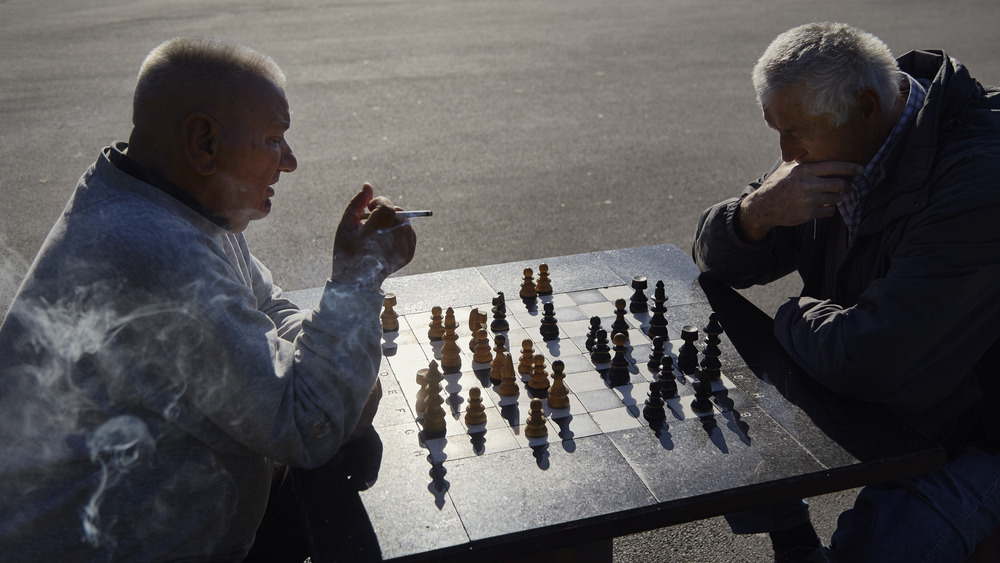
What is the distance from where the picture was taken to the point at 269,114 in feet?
6.59

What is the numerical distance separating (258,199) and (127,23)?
39.4 feet

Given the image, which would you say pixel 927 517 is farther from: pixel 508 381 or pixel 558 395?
pixel 508 381

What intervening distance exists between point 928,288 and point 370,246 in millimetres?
1359

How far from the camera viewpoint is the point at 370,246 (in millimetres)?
2076

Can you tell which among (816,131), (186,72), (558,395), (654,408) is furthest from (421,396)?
(816,131)

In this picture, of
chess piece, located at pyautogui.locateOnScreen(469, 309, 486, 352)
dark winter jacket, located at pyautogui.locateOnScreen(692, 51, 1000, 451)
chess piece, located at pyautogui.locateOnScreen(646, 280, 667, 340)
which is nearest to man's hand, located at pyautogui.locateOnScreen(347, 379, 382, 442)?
chess piece, located at pyautogui.locateOnScreen(469, 309, 486, 352)

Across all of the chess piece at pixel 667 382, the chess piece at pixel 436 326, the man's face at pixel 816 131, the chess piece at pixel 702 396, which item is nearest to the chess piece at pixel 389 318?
the chess piece at pixel 436 326

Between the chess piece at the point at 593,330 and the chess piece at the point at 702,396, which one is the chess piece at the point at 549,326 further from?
the chess piece at the point at 702,396

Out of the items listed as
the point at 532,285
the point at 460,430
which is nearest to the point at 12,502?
the point at 460,430

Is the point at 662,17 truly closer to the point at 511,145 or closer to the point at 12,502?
the point at 511,145

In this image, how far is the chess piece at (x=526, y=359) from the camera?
238 cm

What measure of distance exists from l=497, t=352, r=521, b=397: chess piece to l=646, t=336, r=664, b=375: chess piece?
373mm

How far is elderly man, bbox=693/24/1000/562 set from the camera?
2.23 m

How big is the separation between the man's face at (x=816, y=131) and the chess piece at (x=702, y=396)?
83 cm
